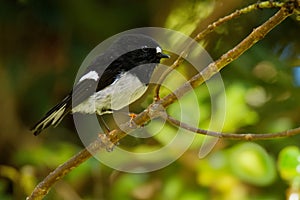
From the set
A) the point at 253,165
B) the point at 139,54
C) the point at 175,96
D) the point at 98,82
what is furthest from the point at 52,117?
the point at 253,165

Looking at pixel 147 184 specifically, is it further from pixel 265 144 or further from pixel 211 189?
pixel 265 144

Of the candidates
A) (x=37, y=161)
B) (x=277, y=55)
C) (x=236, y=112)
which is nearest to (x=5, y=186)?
(x=37, y=161)

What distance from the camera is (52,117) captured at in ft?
6.08

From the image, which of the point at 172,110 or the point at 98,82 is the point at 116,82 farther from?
the point at 172,110

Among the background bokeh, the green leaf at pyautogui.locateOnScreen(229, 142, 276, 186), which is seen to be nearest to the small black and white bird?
the background bokeh

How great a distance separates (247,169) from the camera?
2348 millimetres

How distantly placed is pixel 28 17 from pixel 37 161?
0.66 metres

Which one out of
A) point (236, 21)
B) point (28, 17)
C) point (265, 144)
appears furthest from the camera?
point (28, 17)

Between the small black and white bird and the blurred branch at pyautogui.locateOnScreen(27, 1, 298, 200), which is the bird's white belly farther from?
the blurred branch at pyautogui.locateOnScreen(27, 1, 298, 200)

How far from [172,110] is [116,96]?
0.58 metres

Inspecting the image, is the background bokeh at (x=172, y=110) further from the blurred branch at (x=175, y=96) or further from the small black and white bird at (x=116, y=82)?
the blurred branch at (x=175, y=96)

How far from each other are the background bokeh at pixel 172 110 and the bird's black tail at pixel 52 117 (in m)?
0.51

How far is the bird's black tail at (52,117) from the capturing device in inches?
71.6

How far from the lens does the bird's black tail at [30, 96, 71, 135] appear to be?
71.6 inches
